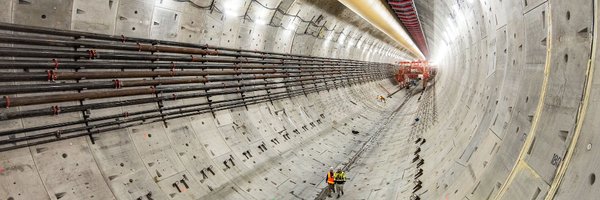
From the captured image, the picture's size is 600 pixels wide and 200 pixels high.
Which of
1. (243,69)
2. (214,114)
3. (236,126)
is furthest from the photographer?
(243,69)

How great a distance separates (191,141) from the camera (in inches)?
240

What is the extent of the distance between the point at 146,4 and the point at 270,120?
4122mm

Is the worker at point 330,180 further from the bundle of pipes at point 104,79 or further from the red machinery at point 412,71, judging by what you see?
the red machinery at point 412,71

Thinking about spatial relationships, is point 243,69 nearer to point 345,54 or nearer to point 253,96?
point 253,96

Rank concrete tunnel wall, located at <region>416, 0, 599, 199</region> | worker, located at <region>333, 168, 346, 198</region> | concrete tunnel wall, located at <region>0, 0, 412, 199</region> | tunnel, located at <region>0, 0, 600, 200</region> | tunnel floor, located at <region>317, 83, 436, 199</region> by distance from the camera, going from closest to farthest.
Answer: concrete tunnel wall, located at <region>416, 0, 599, 199</region>
tunnel, located at <region>0, 0, 600, 200</region>
concrete tunnel wall, located at <region>0, 0, 412, 199</region>
tunnel floor, located at <region>317, 83, 436, 199</region>
worker, located at <region>333, 168, 346, 198</region>

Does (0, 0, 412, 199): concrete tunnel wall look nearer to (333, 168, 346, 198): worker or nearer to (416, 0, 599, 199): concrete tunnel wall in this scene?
(333, 168, 346, 198): worker

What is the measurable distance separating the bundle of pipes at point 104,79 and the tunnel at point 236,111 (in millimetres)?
20

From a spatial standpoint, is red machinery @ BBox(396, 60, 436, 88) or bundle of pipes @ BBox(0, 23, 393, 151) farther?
red machinery @ BBox(396, 60, 436, 88)

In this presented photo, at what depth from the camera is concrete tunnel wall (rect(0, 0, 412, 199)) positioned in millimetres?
4098

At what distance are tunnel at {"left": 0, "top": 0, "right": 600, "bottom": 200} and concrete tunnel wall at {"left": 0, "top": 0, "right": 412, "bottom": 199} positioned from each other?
0.07 feet

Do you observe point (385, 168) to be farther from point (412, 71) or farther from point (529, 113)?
point (412, 71)

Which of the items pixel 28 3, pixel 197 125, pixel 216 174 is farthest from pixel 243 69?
pixel 28 3

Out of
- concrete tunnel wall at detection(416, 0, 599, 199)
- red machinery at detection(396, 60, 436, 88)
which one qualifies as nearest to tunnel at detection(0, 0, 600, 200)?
concrete tunnel wall at detection(416, 0, 599, 199)

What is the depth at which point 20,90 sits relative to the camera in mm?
3680
